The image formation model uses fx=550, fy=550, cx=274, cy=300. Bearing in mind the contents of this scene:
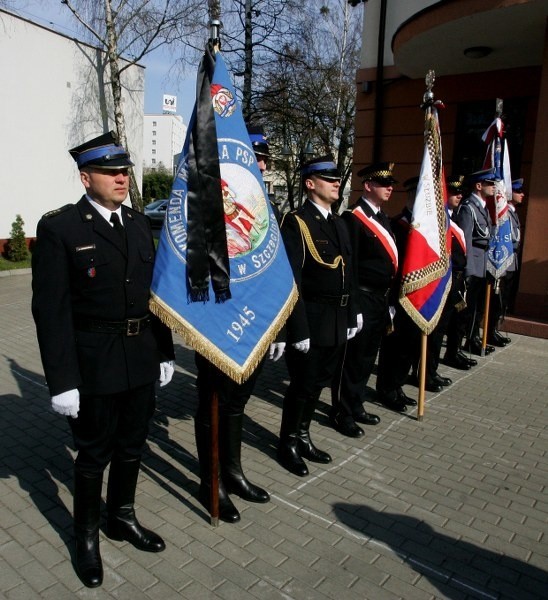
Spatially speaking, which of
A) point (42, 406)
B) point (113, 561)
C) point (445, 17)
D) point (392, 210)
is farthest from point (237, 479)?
point (392, 210)

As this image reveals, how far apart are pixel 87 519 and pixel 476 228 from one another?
510 cm

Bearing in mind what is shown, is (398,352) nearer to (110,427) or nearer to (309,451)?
(309,451)

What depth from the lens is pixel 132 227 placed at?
2.70 m

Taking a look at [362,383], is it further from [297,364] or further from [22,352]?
[22,352]

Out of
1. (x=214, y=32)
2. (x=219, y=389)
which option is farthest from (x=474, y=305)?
(x=214, y=32)

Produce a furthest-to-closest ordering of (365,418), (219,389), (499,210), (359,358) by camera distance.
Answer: (499,210)
(365,418)
(359,358)
(219,389)

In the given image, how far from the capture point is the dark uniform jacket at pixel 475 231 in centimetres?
602

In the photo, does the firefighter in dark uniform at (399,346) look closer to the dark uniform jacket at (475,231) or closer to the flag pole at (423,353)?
the flag pole at (423,353)

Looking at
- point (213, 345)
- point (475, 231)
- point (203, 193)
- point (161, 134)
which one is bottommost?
point (213, 345)

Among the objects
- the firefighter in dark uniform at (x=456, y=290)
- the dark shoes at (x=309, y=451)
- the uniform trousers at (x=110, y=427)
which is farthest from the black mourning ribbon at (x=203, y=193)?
the firefighter in dark uniform at (x=456, y=290)

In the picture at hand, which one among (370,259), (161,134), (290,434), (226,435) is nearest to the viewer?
(226,435)

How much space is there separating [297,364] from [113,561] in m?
1.65

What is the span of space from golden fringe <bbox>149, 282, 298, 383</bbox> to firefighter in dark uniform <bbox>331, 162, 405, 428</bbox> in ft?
4.38

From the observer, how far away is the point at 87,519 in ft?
8.70
